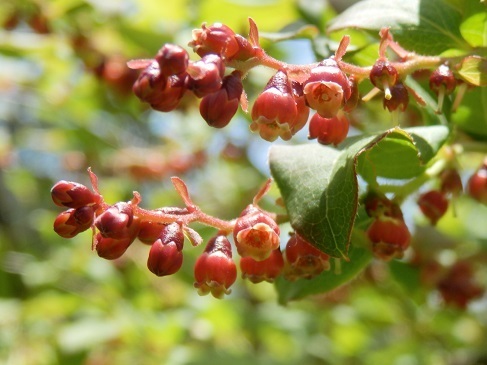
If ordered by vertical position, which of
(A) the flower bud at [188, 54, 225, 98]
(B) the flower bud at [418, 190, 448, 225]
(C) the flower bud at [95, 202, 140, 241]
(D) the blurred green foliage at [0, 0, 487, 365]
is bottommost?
(D) the blurred green foliage at [0, 0, 487, 365]

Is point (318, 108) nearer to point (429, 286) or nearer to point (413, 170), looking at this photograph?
point (413, 170)

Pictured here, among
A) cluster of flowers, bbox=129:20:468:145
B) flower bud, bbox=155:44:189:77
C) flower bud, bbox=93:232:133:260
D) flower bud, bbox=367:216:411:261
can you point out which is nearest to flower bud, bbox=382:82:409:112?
cluster of flowers, bbox=129:20:468:145

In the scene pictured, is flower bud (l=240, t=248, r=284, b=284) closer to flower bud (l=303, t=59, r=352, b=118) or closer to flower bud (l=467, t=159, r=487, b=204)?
flower bud (l=303, t=59, r=352, b=118)

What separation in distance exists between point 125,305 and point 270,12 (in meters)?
1.47

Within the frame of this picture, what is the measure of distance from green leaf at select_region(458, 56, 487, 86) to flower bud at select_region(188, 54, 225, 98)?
0.43 metres

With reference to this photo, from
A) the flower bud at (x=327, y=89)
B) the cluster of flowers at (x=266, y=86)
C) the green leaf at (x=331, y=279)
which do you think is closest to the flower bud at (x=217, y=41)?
the cluster of flowers at (x=266, y=86)

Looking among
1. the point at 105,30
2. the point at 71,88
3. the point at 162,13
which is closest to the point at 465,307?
the point at 162,13

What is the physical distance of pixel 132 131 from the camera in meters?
5.33

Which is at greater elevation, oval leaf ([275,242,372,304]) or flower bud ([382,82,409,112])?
flower bud ([382,82,409,112])

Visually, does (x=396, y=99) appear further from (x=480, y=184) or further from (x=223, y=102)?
(x=480, y=184)

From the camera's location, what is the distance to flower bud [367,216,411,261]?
1.28m

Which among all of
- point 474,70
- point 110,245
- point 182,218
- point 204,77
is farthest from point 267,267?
point 474,70

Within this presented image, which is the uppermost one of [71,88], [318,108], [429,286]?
[318,108]

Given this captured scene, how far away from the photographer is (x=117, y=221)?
1086mm
